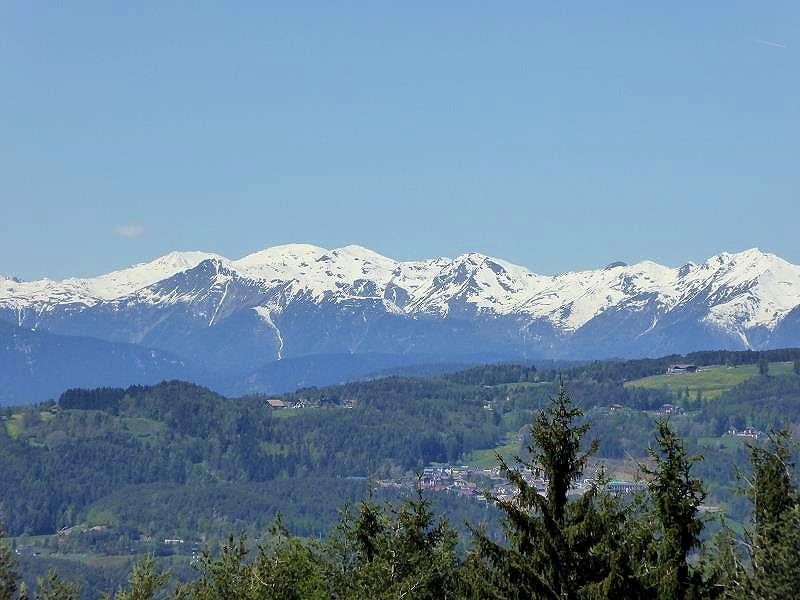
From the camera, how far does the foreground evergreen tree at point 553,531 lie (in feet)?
109

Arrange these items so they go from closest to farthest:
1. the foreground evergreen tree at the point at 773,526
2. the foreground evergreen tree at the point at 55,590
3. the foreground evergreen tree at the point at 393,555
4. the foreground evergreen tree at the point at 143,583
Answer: the foreground evergreen tree at the point at 773,526 < the foreground evergreen tree at the point at 393,555 < the foreground evergreen tree at the point at 143,583 < the foreground evergreen tree at the point at 55,590

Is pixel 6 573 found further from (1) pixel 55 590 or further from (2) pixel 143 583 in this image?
(2) pixel 143 583

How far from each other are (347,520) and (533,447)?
26.7 m

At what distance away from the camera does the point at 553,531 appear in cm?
3369

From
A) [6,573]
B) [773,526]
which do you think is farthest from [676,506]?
[6,573]

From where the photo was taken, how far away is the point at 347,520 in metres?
60.8

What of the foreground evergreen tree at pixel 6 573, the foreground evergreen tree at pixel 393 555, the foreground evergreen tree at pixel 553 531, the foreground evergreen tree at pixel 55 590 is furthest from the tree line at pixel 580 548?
the foreground evergreen tree at pixel 55 590

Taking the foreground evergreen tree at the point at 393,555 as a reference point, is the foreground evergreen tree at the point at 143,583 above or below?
below

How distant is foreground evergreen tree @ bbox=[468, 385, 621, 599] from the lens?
109 ft

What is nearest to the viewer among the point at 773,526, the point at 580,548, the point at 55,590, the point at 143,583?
the point at 580,548

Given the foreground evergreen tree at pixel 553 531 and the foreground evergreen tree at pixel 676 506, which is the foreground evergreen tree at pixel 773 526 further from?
the foreground evergreen tree at pixel 553 531

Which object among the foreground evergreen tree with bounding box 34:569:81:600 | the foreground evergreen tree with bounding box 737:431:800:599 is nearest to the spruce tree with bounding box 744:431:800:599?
the foreground evergreen tree with bounding box 737:431:800:599

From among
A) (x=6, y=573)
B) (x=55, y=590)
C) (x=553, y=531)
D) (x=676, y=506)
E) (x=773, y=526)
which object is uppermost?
(x=676, y=506)

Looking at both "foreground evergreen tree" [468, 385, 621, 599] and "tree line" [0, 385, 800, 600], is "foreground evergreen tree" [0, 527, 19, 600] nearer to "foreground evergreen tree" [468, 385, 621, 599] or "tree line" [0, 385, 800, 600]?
"tree line" [0, 385, 800, 600]
